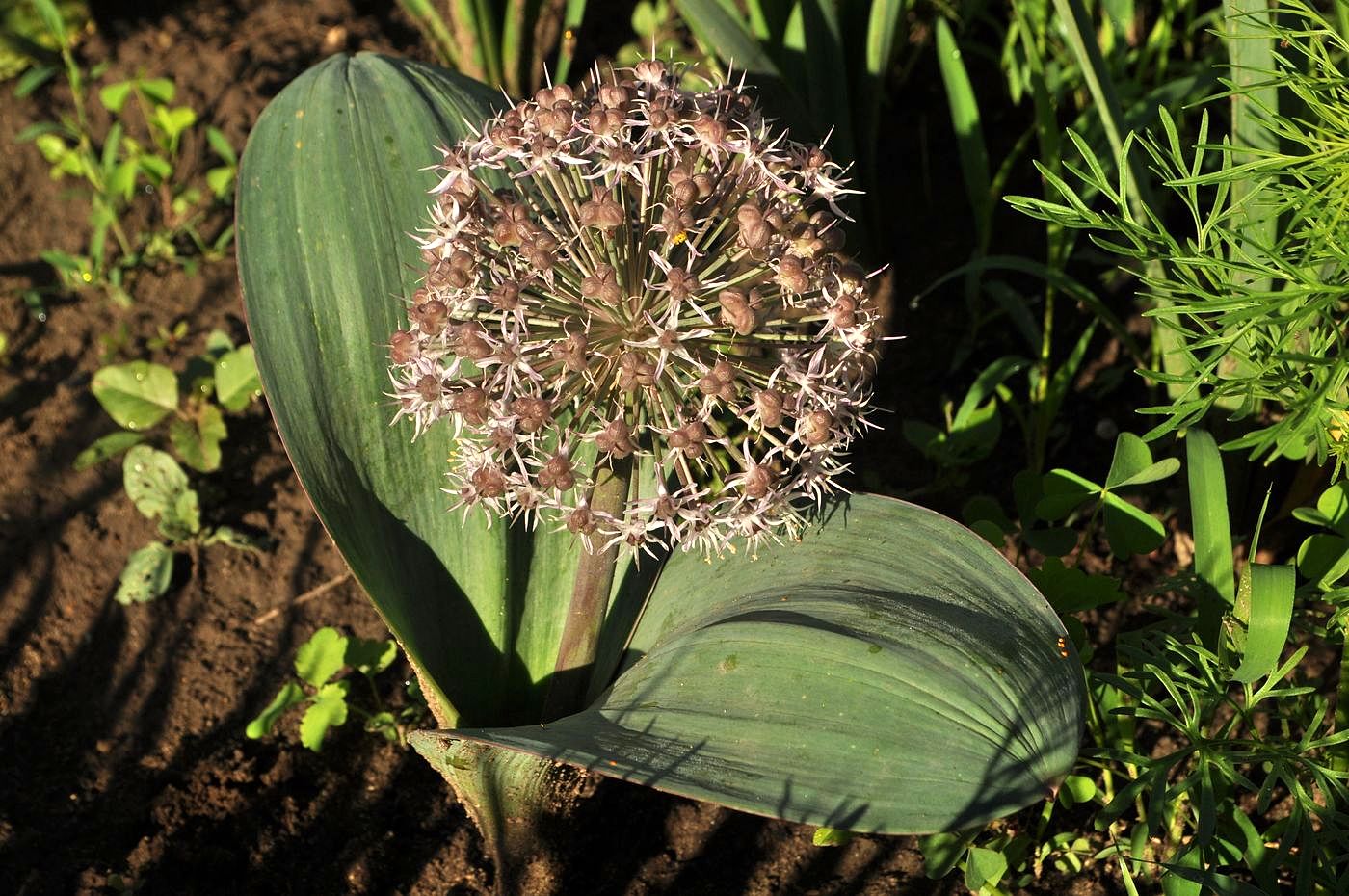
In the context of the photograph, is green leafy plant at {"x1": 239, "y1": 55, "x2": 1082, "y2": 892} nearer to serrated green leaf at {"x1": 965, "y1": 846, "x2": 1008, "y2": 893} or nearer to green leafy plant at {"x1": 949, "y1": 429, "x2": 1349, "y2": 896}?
green leafy plant at {"x1": 949, "y1": 429, "x2": 1349, "y2": 896}

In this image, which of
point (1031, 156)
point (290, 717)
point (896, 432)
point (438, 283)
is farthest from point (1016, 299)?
point (290, 717)

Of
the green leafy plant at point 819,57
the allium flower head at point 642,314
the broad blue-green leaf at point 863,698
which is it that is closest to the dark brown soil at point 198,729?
the broad blue-green leaf at point 863,698

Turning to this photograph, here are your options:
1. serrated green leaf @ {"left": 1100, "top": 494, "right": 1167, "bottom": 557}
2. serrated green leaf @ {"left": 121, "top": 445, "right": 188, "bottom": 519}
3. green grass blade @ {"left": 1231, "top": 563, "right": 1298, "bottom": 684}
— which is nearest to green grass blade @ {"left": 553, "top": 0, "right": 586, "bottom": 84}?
serrated green leaf @ {"left": 121, "top": 445, "right": 188, "bottom": 519}

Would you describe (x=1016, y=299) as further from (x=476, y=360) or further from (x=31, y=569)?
(x=31, y=569)

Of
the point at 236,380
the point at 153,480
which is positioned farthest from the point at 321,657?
the point at 236,380

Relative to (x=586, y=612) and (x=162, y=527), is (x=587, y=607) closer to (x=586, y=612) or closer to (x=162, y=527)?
(x=586, y=612)

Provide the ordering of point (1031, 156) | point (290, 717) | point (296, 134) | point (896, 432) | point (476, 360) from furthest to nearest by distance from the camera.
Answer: point (1031, 156) < point (896, 432) < point (290, 717) < point (296, 134) < point (476, 360)
